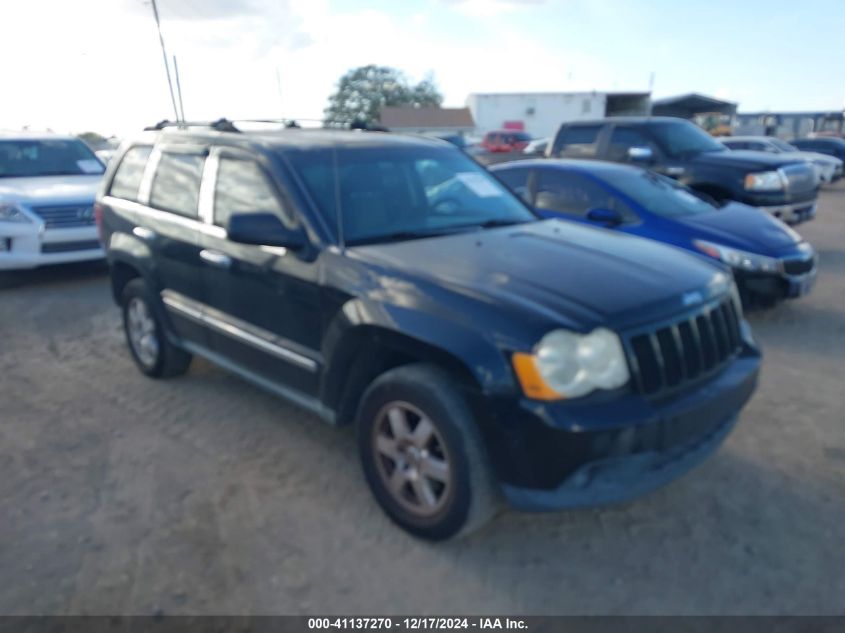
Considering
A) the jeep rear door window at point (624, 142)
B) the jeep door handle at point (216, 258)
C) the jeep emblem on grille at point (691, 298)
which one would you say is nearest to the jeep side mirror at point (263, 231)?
the jeep door handle at point (216, 258)

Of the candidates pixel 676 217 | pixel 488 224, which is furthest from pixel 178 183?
pixel 676 217

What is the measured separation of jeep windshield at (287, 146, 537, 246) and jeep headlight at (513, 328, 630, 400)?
1171 mm

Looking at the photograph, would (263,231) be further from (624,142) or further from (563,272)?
(624,142)

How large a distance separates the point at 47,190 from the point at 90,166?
4.47 feet

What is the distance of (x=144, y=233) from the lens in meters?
4.62

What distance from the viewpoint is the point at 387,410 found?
3.05m

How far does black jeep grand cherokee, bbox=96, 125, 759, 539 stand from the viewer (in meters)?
2.65

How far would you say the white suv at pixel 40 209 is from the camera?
766 cm

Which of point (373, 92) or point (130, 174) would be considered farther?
point (373, 92)

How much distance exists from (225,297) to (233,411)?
905 mm

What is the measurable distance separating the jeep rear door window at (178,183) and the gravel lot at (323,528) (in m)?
1.32

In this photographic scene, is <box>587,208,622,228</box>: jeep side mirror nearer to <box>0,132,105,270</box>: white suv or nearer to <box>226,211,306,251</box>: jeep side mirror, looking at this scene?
<box>226,211,306,251</box>: jeep side mirror

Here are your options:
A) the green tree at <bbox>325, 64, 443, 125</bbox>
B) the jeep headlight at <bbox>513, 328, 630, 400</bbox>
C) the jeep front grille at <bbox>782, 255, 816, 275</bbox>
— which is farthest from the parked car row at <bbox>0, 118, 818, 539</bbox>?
the green tree at <bbox>325, 64, 443, 125</bbox>

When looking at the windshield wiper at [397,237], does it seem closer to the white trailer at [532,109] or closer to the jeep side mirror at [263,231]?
the jeep side mirror at [263,231]
